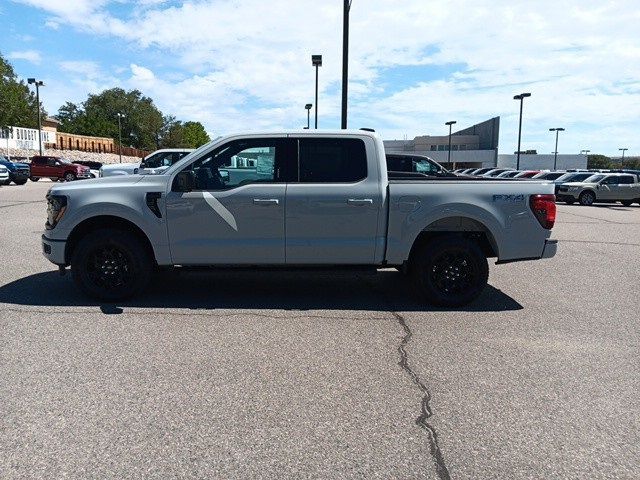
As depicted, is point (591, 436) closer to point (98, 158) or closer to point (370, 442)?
point (370, 442)

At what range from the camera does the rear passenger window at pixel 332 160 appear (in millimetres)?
5738

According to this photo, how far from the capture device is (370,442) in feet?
10.1

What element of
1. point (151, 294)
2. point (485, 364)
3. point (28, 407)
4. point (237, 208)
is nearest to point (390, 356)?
point (485, 364)

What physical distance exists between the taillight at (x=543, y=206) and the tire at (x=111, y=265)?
4.36 metres

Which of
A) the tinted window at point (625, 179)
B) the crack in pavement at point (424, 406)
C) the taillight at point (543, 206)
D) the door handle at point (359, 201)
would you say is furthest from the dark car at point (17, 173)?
the tinted window at point (625, 179)

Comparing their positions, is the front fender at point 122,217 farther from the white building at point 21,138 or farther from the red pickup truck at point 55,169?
the white building at point 21,138

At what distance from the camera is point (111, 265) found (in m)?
5.81

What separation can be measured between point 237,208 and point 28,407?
2831mm

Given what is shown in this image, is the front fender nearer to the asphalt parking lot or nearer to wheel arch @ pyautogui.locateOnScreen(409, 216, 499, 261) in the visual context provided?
the asphalt parking lot

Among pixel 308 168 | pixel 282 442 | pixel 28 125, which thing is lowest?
pixel 282 442

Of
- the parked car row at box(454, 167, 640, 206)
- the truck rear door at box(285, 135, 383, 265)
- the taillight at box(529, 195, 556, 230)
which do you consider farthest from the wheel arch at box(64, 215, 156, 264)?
the parked car row at box(454, 167, 640, 206)

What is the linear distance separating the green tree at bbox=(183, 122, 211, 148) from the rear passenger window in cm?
12765

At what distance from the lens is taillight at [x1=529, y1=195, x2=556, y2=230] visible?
227 inches

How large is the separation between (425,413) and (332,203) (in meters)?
2.75
